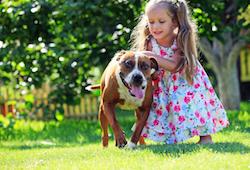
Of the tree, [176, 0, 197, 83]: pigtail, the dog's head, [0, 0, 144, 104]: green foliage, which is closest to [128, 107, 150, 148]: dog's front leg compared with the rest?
the dog's head

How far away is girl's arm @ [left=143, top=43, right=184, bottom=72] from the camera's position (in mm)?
6008

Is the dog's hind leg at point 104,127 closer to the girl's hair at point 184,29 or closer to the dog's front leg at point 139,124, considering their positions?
the dog's front leg at point 139,124

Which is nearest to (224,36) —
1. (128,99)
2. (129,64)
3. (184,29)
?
(184,29)

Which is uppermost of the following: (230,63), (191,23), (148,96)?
(191,23)

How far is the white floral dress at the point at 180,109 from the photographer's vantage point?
244 inches

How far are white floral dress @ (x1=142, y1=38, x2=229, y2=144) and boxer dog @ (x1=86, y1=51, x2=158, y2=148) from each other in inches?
14.2

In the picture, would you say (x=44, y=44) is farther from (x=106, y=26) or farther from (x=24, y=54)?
(x=106, y=26)

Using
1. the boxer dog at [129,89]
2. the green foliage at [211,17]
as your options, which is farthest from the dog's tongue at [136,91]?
the green foliage at [211,17]

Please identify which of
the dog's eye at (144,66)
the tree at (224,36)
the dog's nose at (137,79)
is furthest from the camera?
the tree at (224,36)

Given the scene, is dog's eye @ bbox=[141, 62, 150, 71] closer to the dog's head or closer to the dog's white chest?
the dog's head

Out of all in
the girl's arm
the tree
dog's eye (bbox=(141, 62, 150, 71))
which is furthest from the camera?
the tree

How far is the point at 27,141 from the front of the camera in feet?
28.5

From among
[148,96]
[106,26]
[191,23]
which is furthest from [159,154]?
[106,26]

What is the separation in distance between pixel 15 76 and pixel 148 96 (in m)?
5.09
